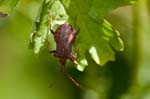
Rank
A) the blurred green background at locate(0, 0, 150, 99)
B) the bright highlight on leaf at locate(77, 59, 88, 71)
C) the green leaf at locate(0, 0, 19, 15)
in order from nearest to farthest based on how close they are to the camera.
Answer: the green leaf at locate(0, 0, 19, 15)
the bright highlight on leaf at locate(77, 59, 88, 71)
the blurred green background at locate(0, 0, 150, 99)

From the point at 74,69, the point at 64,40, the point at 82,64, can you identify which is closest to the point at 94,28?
the point at 82,64

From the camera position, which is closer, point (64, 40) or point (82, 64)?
point (82, 64)

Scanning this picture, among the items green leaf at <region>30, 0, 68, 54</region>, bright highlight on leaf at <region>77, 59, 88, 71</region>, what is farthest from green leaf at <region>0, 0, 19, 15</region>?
bright highlight on leaf at <region>77, 59, 88, 71</region>

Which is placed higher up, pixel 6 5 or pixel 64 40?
pixel 6 5

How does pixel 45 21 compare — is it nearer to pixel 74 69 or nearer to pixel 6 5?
pixel 6 5

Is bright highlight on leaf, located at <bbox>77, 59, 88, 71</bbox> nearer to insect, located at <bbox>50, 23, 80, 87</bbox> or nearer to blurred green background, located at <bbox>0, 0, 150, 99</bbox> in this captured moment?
insect, located at <bbox>50, 23, 80, 87</bbox>

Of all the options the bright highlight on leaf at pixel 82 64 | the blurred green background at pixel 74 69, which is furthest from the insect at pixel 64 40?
the blurred green background at pixel 74 69
